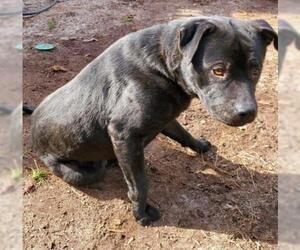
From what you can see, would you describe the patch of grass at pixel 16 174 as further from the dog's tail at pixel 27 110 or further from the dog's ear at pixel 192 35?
the dog's tail at pixel 27 110

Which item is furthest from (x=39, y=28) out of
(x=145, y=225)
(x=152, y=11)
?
(x=145, y=225)

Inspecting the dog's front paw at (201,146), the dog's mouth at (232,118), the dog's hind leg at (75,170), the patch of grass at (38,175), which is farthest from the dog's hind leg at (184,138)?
the dog's mouth at (232,118)

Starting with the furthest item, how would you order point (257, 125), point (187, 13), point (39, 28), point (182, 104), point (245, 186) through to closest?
point (187, 13) → point (39, 28) → point (257, 125) → point (245, 186) → point (182, 104)

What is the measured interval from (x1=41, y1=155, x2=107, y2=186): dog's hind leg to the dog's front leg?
251 mm

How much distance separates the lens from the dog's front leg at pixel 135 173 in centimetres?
163

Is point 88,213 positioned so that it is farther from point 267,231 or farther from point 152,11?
point 152,11

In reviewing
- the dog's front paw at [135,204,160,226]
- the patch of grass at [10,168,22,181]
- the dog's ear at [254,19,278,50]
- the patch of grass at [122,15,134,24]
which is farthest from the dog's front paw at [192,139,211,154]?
the patch of grass at [122,15,134,24]

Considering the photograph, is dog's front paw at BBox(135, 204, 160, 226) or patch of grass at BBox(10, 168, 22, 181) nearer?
patch of grass at BBox(10, 168, 22, 181)

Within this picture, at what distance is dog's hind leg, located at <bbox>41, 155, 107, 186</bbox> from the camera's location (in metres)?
1.94

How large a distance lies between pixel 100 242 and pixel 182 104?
2.20 feet

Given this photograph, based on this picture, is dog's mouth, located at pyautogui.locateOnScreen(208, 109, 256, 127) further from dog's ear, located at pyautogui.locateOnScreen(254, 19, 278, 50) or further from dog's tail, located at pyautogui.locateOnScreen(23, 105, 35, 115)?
dog's tail, located at pyautogui.locateOnScreen(23, 105, 35, 115)

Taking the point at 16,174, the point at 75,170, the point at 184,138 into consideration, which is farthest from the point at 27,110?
the point at 16,174

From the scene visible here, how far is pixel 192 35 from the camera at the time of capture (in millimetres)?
1385

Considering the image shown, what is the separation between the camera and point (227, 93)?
1365mm
